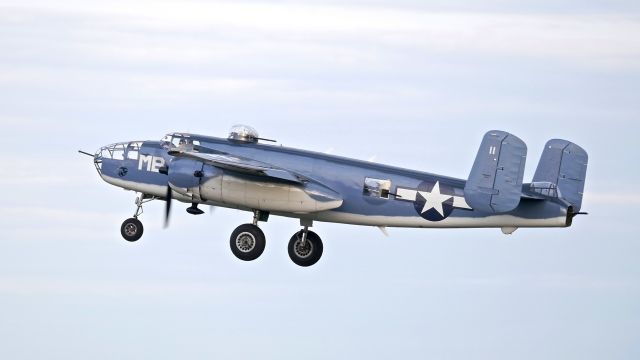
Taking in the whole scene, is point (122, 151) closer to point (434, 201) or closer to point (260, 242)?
point (260, 242)

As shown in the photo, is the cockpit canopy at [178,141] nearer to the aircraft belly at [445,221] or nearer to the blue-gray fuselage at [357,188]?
the blue-gray fuselage at [357,188]

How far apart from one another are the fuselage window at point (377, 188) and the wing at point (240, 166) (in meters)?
1.92

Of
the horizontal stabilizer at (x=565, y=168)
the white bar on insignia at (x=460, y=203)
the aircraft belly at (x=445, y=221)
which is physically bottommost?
the aircraft belly at (x=445, y=221)

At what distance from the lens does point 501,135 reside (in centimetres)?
6688

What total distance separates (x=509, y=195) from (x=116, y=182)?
1379 cm

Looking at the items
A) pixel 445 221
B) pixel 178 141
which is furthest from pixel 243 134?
pixel 445 221

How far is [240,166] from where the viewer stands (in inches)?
2717

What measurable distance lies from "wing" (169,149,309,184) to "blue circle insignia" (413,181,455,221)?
3.63 meters

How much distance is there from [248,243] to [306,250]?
200 cm

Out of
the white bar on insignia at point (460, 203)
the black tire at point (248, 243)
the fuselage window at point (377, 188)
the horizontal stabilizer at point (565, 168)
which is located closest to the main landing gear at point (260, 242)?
the black tire at point (248, 243)

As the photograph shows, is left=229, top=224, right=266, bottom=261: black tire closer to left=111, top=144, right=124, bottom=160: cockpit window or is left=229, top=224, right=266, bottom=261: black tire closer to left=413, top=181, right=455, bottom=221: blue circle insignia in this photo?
left=413, top=181, right=455, bottom=221: blue circle insignia

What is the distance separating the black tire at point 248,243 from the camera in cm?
7038

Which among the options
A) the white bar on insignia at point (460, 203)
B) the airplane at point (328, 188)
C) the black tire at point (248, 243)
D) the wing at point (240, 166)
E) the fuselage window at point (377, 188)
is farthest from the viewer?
the black tire at point (248, 243)

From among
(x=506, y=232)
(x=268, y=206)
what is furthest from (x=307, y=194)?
(x=506, y=232)
